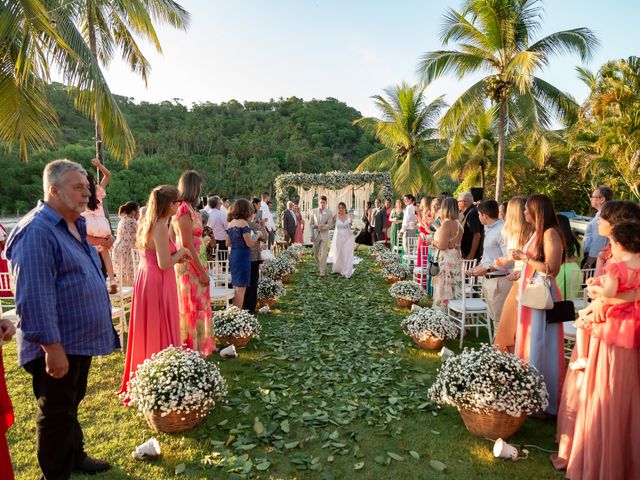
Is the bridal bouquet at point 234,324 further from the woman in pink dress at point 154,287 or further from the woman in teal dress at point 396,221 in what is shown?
the woman in teal dress at point 396,221

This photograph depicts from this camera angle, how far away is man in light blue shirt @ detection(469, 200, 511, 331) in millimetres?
5344

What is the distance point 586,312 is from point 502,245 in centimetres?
249

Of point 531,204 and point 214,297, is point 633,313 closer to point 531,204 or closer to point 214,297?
point 531,204

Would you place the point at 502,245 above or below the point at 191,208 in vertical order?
below

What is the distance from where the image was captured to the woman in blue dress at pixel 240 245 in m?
6.61

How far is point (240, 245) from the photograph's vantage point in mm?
6742

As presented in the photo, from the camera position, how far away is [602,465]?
9.30 feet

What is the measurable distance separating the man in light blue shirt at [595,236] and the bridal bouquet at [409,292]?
2.74 metres

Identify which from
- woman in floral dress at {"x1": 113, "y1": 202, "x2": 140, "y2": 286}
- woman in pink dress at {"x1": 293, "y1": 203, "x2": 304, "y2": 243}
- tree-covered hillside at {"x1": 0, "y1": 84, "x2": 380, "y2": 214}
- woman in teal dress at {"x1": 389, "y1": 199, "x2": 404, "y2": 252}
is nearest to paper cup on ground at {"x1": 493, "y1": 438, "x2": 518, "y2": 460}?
woman in floral dress at {"x1": 113, "y1": 202, "x2": 140, "y2": 286}

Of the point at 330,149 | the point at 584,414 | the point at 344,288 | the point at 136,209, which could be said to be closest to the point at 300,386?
the point at 584,414

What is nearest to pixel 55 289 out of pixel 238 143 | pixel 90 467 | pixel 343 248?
pixel 90 467

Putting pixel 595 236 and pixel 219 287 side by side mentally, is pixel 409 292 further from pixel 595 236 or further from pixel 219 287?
pixel 219 287

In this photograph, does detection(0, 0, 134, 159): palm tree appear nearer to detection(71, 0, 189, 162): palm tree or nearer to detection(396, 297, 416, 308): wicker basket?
detection(71, 0, 189, 162): palm tree

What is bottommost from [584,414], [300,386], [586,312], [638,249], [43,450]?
[300,386]
